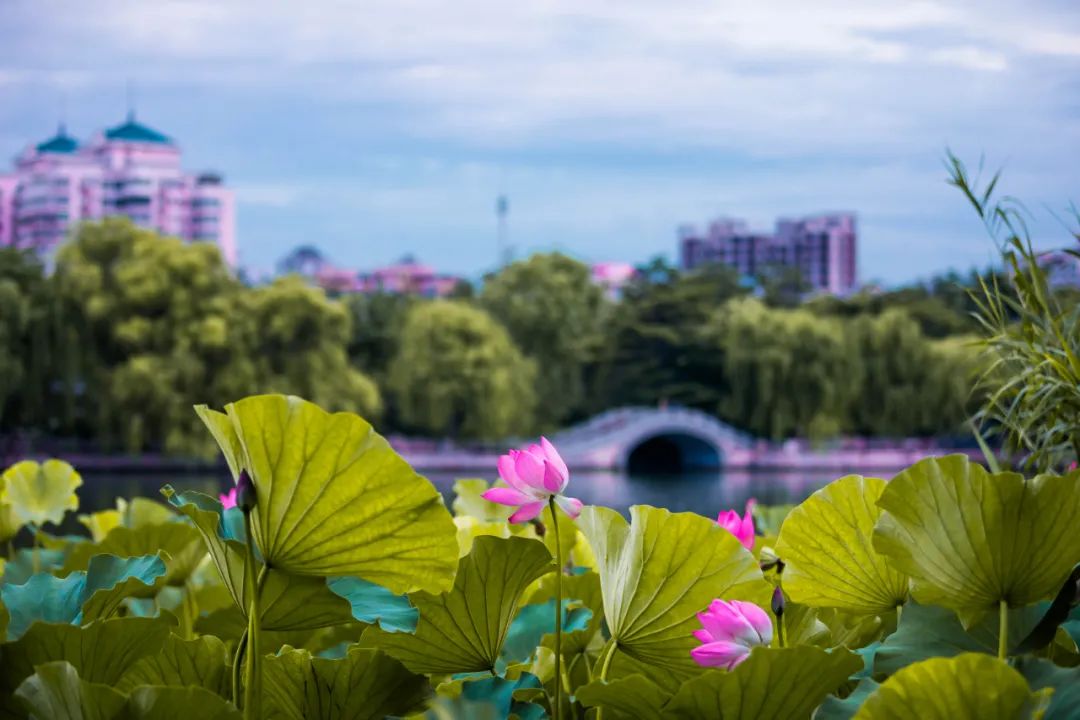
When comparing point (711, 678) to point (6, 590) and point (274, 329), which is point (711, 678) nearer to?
point (6, 590)

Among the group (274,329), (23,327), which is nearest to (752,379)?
(274,329)

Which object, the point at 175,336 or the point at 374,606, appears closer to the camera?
the point at 374,606

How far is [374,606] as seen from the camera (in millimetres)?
1033

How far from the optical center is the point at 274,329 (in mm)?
25141

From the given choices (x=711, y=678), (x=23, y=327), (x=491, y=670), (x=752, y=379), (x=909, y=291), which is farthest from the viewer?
(x=909, y=291)

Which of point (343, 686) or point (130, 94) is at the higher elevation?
point (130, 94)

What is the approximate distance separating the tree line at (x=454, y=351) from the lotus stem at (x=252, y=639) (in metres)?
18.4

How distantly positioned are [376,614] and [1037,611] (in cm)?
48

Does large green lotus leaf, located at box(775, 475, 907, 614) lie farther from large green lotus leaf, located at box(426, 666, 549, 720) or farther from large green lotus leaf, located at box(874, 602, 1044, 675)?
large green lotus leaf, located at box(426, 666, 549, 720)

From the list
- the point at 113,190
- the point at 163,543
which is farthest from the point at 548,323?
the point at 113,190

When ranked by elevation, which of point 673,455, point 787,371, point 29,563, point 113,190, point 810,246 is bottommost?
point 673,455

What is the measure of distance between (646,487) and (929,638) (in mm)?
28404

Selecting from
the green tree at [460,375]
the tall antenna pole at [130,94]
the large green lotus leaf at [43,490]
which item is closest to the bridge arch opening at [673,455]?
the green tree at [460,375]

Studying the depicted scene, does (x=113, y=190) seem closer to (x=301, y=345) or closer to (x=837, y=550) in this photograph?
(x=301, y=345)
